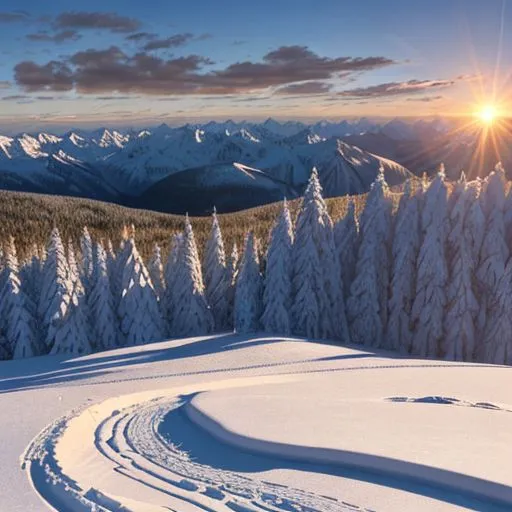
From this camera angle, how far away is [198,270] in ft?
157

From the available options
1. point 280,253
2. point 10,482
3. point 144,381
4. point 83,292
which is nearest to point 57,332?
point 83,292

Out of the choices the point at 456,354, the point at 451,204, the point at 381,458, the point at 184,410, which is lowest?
the point at 456,354

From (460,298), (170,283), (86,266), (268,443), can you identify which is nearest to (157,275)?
(170,283)

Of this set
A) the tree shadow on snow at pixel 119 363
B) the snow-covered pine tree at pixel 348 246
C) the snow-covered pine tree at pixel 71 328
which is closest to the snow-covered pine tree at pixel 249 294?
the snow-covered pine tree at pixel 348 246

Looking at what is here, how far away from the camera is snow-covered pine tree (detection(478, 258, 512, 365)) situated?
1348 inches

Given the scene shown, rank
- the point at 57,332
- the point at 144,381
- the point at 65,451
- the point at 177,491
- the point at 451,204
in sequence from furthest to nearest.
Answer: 1. the point at 57,332
2. the point at 451,204
3. the point at 144,381
4. the point at 65,451
5. the point at 177,491

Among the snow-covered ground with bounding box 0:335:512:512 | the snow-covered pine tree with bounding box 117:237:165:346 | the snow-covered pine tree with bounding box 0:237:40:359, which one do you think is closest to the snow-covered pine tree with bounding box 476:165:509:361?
the snow-covered ground with bounding box 0:335:512:512

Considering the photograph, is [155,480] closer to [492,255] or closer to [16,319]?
[492,255]

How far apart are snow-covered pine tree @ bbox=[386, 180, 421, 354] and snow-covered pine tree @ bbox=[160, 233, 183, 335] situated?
19852 millimetres

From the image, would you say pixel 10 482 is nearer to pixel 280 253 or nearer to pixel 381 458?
pixel 381 458

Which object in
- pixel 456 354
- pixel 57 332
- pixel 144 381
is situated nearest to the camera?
pixel 144 381

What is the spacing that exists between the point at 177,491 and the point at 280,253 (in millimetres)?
30852

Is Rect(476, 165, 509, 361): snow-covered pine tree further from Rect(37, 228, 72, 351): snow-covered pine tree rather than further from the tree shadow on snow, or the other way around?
Rect(37, 228, 72, 351): snow-covered pine tree

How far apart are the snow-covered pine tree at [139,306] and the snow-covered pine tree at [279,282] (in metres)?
10.2
